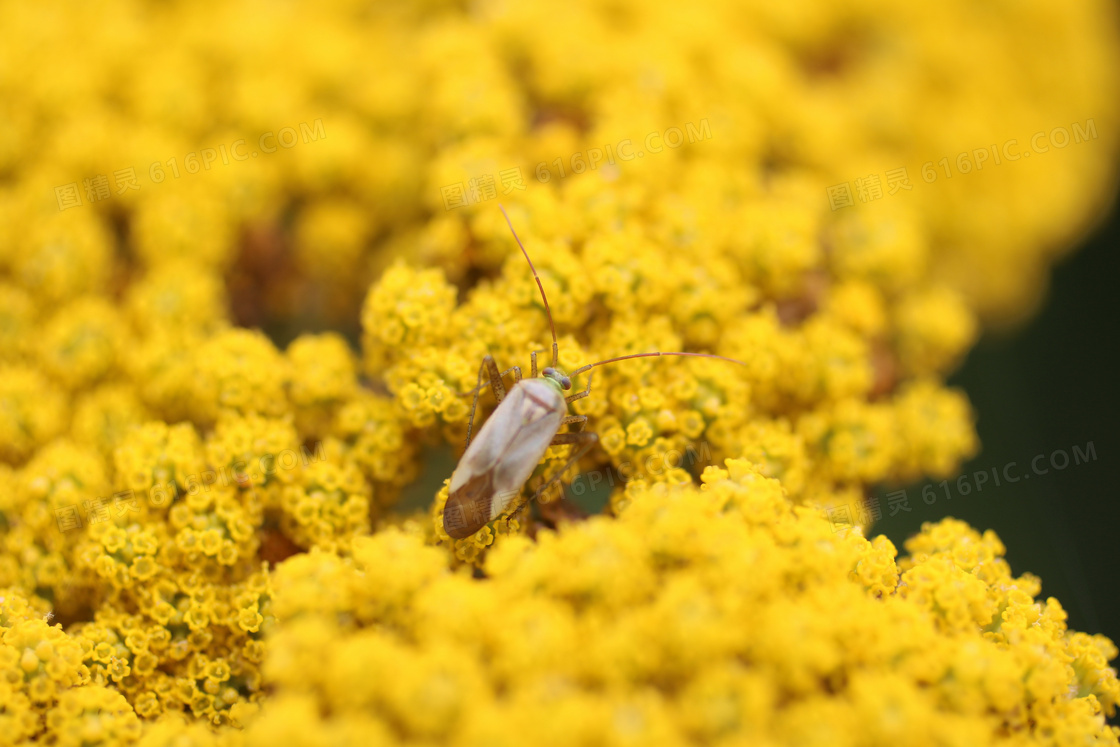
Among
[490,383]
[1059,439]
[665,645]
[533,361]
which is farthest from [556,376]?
[1059,439]

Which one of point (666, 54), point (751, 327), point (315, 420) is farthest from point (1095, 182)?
point (315, 420)

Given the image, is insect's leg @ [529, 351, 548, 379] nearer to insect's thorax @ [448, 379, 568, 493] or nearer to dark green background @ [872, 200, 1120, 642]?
insect's thorax @ [448, 379, 568, 493]

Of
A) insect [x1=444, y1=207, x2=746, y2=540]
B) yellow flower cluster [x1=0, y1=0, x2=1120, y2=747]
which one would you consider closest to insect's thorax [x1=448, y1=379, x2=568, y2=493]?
insect [x1=444, y1=207, x2=746, y2=540]

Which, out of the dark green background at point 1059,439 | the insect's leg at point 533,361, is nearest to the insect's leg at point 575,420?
the insect's leg at point 533,361

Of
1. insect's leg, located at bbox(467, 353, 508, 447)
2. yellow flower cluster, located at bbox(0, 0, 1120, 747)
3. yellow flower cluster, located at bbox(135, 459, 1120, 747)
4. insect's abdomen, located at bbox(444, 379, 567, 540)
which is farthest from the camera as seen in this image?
insect's leg, located at bbox(467, 353, 508, 447)

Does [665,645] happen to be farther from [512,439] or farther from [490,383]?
[490,383]

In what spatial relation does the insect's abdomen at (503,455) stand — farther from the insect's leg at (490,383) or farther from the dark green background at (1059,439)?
the dark green background at (1059,439)

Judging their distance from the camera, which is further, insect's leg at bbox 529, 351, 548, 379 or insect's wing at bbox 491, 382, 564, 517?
insect's leg at bbox 529, 351, 548, 379

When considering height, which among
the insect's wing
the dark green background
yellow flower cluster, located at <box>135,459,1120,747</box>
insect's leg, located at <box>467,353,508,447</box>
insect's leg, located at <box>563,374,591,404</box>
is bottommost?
yellow flower cluster, located at <box>135,459,1120,747</box>
